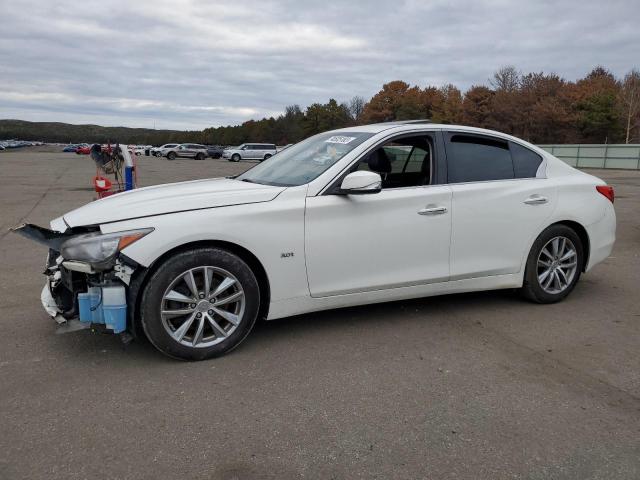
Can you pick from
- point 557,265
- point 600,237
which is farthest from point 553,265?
point 600,237

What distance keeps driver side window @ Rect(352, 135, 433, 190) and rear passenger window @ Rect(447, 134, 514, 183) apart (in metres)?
0.19

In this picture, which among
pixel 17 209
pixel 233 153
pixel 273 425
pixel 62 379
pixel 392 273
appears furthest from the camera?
pixel 233 153

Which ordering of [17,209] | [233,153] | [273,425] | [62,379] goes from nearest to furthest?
[273,425], [62,379], [17,209], [233,153]

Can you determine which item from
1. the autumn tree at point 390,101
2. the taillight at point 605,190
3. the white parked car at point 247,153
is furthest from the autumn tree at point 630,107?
the taillight at point 605,190

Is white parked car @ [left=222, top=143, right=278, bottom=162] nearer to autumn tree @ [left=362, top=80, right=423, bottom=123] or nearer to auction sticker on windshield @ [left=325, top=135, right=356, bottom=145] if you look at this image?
autumn tree @ [left=362, top=80, right=423, bottom=123]

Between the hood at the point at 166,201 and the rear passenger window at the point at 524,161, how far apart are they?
7.36ft

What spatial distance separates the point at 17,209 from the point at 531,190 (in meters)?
11.3

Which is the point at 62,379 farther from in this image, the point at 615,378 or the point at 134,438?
the point at 615,378

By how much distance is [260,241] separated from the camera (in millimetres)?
3729

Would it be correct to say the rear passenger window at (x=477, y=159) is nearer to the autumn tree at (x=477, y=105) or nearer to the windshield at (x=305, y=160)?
the windshield at (x=305, y=160)

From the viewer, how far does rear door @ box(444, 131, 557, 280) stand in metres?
4.48

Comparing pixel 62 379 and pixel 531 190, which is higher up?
pixel 531 190

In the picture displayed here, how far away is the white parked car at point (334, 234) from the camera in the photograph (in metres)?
3.50

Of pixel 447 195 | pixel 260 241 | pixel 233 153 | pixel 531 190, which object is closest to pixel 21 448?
pixel 260 241
